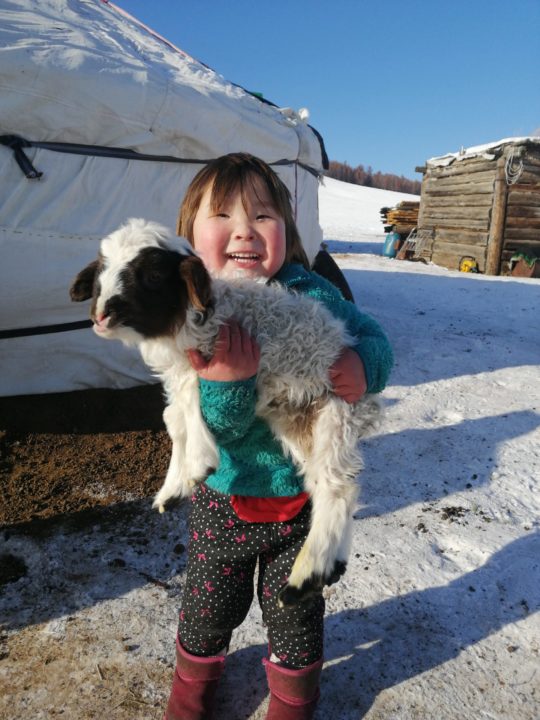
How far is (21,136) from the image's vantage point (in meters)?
3.57

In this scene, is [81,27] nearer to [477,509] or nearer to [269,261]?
[269,261]

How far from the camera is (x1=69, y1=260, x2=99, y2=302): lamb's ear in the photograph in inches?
55.0

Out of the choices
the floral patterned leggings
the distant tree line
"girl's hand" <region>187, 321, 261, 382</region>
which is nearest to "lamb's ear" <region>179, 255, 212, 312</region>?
"girl's hand" <region>187, 321, 261, 382</region>

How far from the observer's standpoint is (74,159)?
3803 mm

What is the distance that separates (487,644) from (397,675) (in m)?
0.42

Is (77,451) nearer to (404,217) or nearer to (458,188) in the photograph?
(458,188)

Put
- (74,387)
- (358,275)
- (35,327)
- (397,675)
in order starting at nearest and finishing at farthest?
(397,675), (35,327), (74,387), (358,275)

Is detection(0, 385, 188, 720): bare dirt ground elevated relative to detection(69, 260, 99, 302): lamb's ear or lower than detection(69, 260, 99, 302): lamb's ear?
lower

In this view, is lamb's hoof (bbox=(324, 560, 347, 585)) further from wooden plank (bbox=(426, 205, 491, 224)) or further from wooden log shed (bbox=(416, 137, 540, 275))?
wooden plank (bbox=(426, 205, 491, 224))

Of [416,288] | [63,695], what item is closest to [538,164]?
[416,288]

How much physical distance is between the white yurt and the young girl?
7.77 feet

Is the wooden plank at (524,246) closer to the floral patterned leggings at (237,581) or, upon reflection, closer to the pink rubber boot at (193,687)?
the floral patterned leggings at (237,581)

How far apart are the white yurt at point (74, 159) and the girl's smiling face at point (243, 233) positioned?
97.5 inches

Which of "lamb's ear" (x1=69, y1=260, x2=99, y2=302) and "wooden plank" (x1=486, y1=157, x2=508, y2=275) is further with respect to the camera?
"wooden plank" (x1=486, y1=157, x2=508, y2=275)
